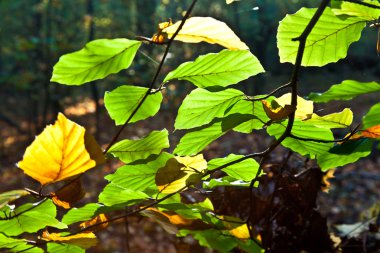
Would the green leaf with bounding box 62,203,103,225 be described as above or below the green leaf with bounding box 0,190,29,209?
below

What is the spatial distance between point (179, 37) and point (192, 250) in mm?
559

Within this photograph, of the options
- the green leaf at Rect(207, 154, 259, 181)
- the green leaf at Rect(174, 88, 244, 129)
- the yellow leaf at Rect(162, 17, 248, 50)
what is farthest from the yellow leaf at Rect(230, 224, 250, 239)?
the yellow leaf at Rect(162, 17, 248, 50)

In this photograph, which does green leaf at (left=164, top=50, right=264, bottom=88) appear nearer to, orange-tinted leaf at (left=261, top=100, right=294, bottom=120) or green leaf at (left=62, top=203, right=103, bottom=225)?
orange-tinted leaf at (left=261, top=100, right=294, bottom=120)

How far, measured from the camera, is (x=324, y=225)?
3.62 ft

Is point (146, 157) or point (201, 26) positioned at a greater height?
point (201, 26)

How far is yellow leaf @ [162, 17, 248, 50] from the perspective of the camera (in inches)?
19.9

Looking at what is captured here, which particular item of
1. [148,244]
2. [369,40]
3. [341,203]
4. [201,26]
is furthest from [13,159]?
[369,40]

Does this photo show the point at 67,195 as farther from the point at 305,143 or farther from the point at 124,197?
the point at 305,143

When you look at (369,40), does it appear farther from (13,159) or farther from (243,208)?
(243,208)

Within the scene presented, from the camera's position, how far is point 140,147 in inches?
24.1

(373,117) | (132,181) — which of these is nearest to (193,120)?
(132,181)

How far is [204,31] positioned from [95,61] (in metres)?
A: 0.13

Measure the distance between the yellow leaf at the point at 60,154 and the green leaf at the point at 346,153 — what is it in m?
0.32

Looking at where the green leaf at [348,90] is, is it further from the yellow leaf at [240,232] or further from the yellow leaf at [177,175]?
the yellow leaf at [240,232]
